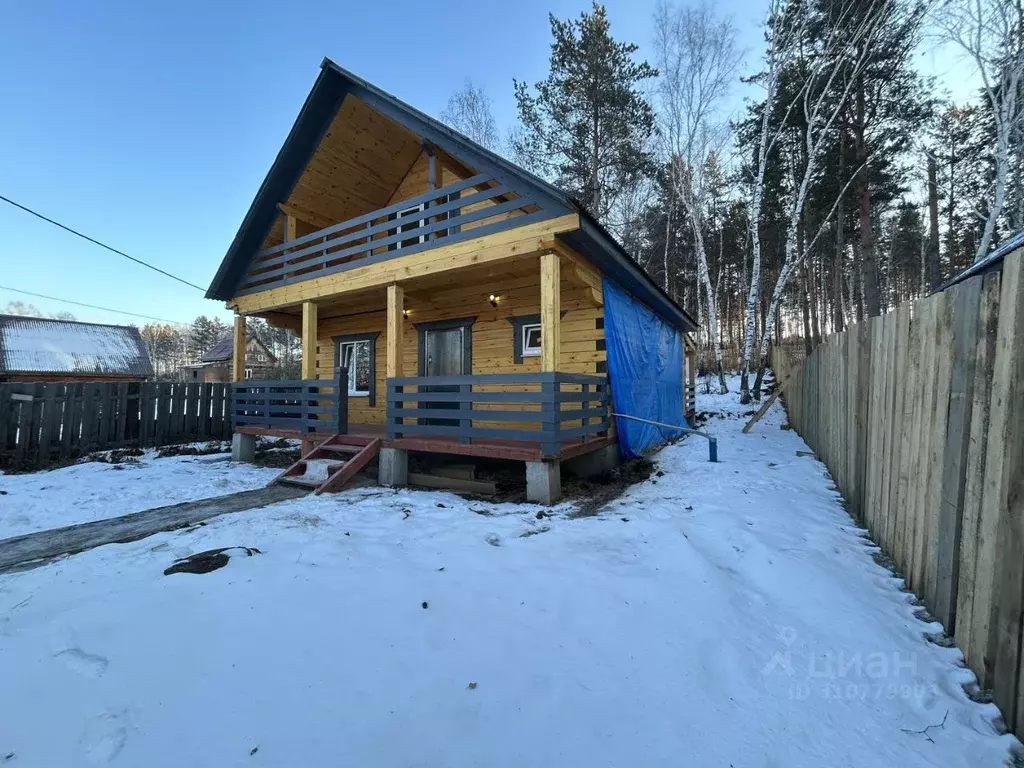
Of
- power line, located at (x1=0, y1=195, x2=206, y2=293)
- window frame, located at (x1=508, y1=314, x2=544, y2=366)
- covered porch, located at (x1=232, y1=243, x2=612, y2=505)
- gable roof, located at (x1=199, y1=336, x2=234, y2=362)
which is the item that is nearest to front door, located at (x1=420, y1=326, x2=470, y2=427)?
covered porch, located at (x1=232, y1=243, x2=612, y2=505)

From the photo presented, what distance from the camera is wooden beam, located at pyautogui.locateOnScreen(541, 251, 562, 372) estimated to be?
5.70 m

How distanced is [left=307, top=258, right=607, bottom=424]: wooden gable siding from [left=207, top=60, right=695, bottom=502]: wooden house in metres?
0.03

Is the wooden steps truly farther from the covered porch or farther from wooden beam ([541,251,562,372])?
wooden beam ([541,251,562,372])

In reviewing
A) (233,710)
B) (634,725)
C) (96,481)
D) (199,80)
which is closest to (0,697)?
(233,710)

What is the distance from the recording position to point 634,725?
1807mm

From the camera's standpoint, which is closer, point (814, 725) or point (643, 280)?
point (814, 725)

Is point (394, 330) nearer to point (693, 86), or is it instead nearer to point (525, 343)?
point (525, 343)

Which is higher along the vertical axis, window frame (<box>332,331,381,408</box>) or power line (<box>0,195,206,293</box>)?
power line (<box>0,195,206,293</box>)

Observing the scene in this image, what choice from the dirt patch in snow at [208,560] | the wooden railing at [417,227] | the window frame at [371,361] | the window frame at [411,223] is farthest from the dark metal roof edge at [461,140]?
the dirt patch in snow at [208,560]

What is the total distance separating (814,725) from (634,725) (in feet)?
2.53

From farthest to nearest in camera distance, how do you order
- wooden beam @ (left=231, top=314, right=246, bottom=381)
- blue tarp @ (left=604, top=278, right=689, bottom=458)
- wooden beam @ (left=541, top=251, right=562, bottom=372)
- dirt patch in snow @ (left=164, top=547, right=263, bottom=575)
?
wooden beam @ (left=231, top=314, right=246, bottom=381)
blue tarp @ (left=604, top=278, right=689, bottom=458)
wooden beam @ (left=541, top=251, right=562, bottom=372)
dirt patch in snow @ (left=164, top=547, right=263, bottom=575)

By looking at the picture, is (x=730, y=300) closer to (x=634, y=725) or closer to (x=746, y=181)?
(x=746, y=181)

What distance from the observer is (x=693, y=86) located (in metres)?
15.6

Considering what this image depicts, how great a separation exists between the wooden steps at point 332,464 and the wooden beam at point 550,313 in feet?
10.7
